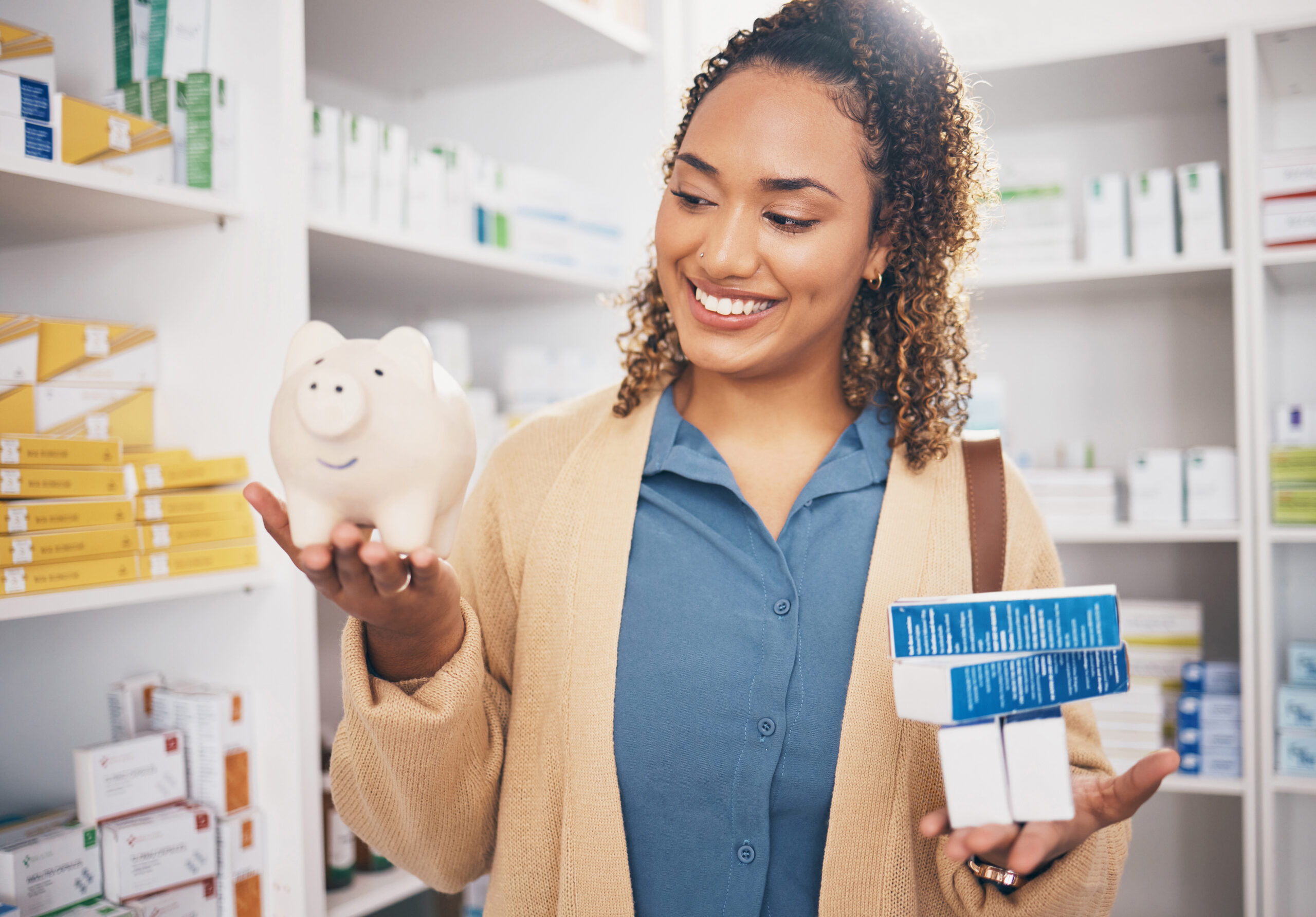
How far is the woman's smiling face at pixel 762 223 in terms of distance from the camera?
3.43 ft

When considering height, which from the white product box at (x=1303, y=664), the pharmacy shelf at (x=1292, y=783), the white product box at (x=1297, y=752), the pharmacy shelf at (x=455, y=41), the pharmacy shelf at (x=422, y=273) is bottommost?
the pharmacy shelf at (x=1292, y=783)

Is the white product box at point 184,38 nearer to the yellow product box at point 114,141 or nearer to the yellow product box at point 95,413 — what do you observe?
the yellow product box at point 114,141

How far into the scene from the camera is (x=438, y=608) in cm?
85

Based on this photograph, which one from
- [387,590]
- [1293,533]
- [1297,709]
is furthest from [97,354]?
[1297,709]

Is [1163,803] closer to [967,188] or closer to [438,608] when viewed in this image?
[967,188]

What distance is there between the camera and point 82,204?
1350mm

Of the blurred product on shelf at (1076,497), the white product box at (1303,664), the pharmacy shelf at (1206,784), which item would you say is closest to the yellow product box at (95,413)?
the blurred product on shelf at (1076,497)

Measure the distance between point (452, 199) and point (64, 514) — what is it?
96 cm

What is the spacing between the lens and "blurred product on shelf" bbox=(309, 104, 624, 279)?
167 cm

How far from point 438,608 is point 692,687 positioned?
31 centimetres

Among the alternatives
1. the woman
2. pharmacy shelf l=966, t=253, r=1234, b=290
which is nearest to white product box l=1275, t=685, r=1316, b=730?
pharmacy shelf l=966, t=253, r=1234, b=290

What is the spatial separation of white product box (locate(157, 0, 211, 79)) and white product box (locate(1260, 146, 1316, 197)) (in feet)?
6.70

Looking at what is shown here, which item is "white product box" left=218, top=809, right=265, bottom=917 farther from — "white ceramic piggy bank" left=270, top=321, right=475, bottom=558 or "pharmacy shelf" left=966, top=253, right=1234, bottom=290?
"pharmacy shelf" left=966, top=253, right=1234, bottom=290

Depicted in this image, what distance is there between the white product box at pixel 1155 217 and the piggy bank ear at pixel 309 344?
77.1 inches
